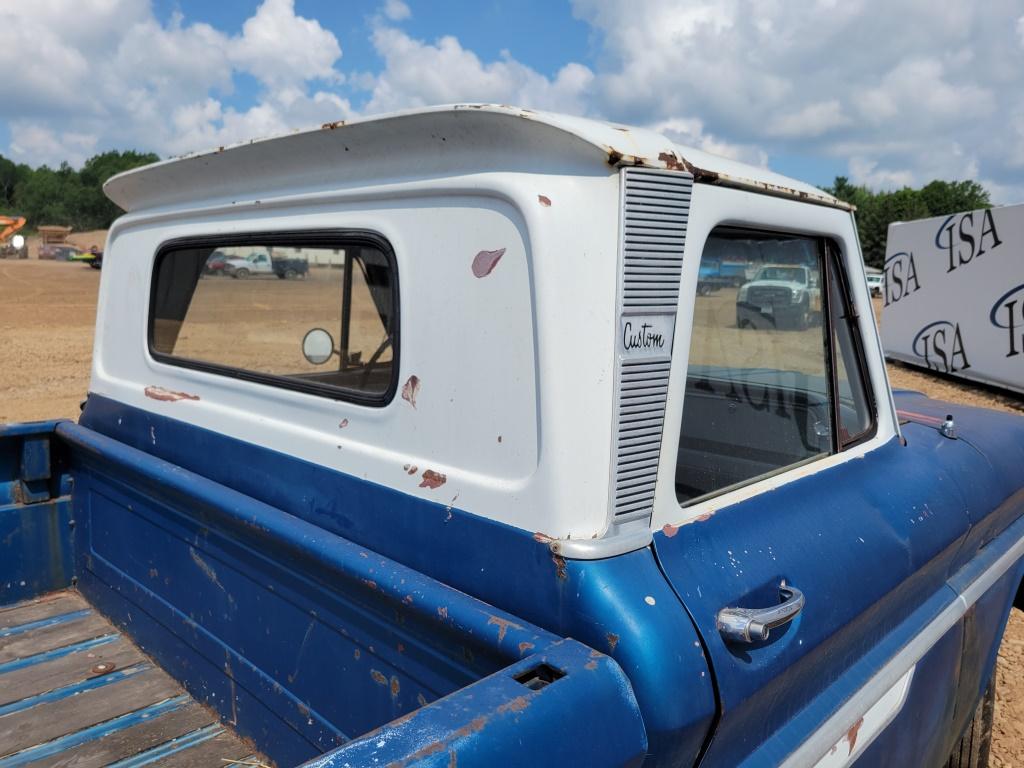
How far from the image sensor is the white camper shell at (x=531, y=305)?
55.5 inches

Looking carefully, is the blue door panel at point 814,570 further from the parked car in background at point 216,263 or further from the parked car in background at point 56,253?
the parked car in background at point 56,253

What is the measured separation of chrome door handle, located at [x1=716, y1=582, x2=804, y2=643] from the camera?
53.8 inches

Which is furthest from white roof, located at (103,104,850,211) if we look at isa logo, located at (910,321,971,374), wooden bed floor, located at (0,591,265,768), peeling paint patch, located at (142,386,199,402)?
isa logo, located at (910,321,971,374)

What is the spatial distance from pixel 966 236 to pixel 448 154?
41.0 ft

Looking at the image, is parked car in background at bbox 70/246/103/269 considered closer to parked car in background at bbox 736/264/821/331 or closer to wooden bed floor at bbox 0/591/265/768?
wooden bed floor at bbox 0/591/265/768

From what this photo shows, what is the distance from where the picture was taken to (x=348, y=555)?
165 centimetres

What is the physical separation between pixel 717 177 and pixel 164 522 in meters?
1.74

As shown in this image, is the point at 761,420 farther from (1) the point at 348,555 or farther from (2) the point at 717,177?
(1) the point at 348,555

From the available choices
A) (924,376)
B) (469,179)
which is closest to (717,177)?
(469,179)

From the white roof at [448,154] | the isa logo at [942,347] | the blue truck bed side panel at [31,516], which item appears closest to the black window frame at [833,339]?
the white roof at [448,154]

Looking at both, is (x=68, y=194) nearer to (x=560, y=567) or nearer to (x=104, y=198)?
(x=104, y=198)

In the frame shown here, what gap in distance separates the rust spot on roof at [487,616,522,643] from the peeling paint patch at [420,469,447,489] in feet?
0.95

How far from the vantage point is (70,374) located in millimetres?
11469

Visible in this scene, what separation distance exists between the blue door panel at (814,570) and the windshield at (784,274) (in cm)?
48
